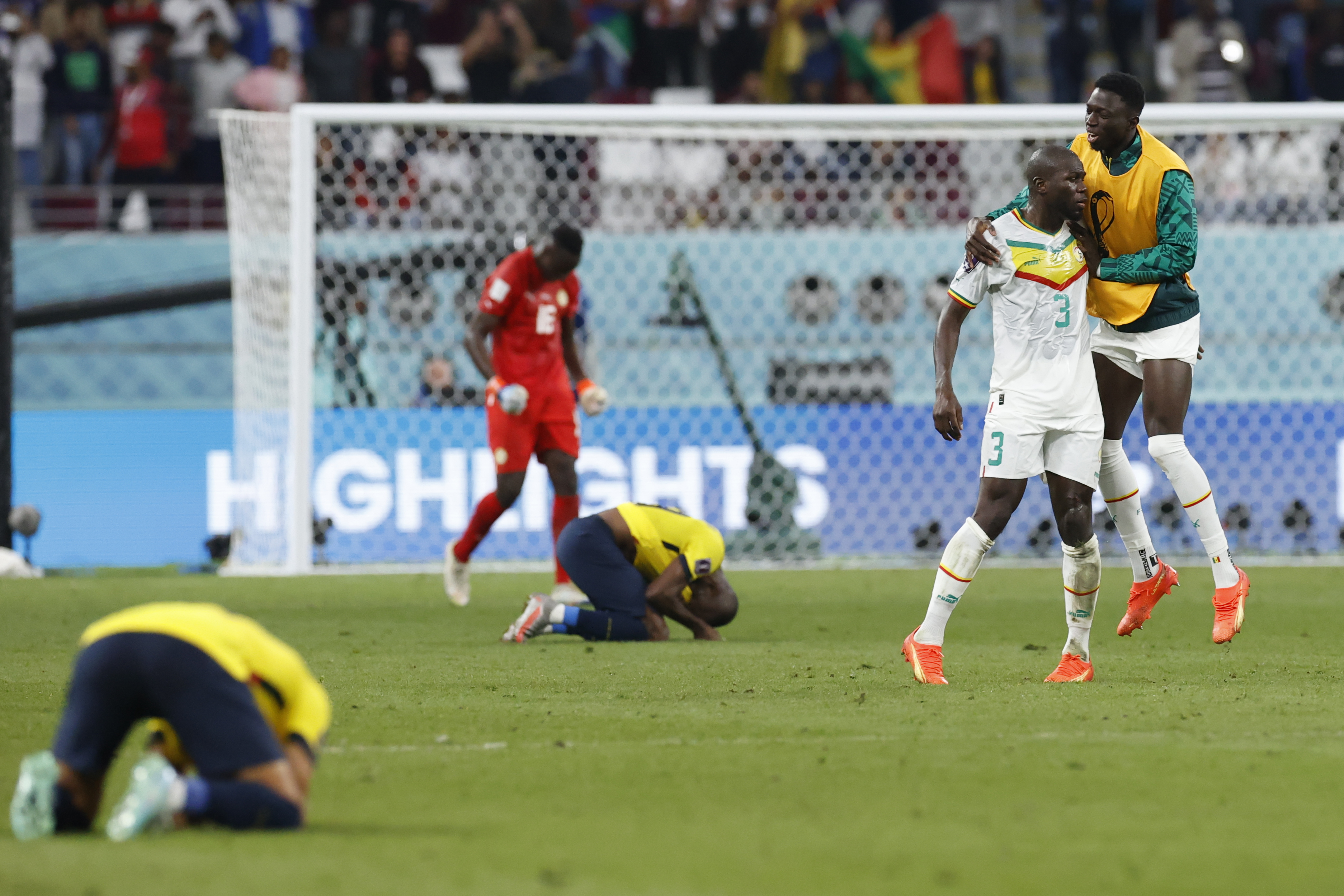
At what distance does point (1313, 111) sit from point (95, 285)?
934 centimetres

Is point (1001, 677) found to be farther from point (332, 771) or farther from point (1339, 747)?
point (332, 771)

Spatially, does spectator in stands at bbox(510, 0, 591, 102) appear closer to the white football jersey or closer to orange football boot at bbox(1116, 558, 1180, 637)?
orange football boot at bbox(1116, 558, 1180, 637)

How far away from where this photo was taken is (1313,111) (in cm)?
1159

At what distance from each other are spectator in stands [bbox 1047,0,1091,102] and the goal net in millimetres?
2634

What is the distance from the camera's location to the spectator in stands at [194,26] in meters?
16.5

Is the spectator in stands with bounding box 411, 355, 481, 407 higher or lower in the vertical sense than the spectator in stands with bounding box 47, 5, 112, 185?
lower

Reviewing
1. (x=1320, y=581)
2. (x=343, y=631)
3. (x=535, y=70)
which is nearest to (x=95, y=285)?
(x=535, y=70)

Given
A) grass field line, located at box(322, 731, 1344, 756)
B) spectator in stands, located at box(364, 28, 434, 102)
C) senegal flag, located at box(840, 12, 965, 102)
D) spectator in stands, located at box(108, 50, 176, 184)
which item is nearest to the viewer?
grass field line, located at box(322, 731, 1344, 756)

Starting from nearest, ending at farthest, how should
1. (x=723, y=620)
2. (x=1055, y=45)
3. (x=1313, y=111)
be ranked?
(x=723, y=620)
(x=1313, y=111)
(x=1055, y=45)

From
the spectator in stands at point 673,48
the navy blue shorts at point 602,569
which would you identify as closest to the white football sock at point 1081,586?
the navy blue shorts at point 602,569

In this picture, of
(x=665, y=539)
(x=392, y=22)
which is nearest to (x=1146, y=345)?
(x=665, y=539)

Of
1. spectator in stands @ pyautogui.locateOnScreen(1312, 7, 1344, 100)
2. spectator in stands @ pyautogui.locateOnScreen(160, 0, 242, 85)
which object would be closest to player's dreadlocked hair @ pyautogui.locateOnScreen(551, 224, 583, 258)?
spectator in stands @ pyautogui.locateOnScreen(160, 0, 242, 85)

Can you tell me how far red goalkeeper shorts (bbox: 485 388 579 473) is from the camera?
919 cm

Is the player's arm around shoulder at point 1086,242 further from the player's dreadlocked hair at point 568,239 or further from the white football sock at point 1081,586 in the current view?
the player's dreadlocked hair at point 568,239
